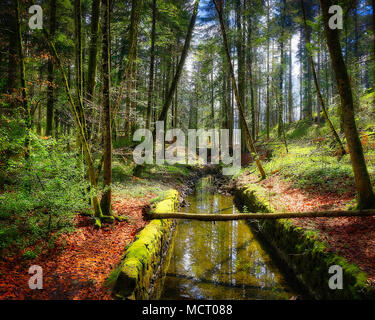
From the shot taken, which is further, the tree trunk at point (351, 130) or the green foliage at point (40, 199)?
the tree trunk at point (351, 130)

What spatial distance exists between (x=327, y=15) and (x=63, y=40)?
31.8ft

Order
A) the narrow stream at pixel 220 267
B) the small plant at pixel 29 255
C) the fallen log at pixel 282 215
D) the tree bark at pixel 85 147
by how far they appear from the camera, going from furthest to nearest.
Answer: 1. the tree bark at pixel 85 147
2. the fallen log at pixel 282 215
3. the narrow stream at pixel 220 267
4. the small plant at pixel 29 255

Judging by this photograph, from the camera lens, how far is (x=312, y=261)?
4594mm

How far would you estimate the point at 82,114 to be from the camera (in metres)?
6.00

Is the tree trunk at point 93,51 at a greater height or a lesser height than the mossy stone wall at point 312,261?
greater

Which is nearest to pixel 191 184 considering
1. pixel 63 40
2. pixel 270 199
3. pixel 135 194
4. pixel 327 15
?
pixel 135 194

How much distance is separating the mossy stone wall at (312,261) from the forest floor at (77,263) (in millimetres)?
3931

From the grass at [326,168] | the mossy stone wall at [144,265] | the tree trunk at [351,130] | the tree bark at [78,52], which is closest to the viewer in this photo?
the mossy stone wall at [144,265]

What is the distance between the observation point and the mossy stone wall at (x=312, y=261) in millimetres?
3451

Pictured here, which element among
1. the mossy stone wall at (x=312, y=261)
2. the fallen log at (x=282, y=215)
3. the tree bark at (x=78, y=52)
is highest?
the tree bark at (x=78, y=52)

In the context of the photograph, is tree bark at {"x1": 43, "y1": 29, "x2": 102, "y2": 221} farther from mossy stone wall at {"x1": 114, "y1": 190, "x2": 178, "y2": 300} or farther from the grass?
the grass

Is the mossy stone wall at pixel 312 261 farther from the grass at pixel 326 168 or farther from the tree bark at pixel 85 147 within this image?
the tree bark at pixel 85 147

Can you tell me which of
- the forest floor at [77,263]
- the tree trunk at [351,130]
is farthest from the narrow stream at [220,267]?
the tree trunk at [351,130]

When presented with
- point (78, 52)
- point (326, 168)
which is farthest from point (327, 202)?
point (78, 52)
